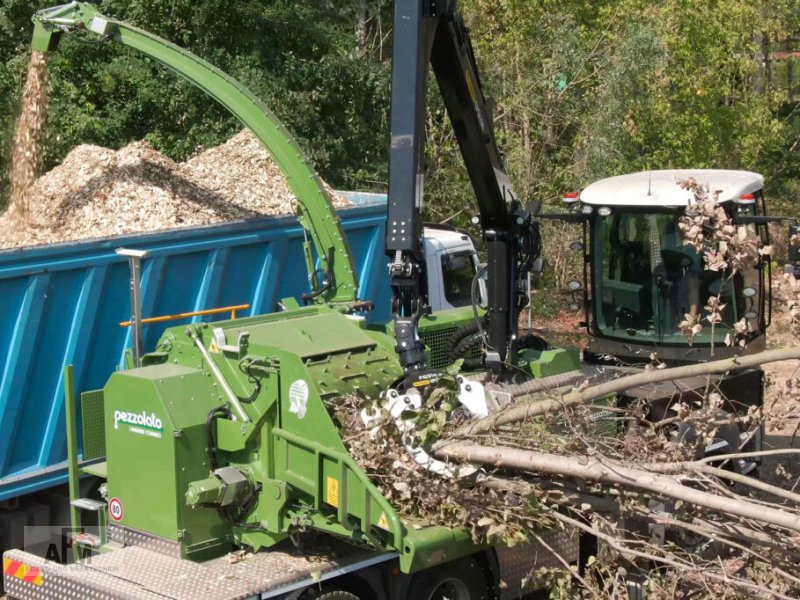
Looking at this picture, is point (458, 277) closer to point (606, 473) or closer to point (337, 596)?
point (337, 596)

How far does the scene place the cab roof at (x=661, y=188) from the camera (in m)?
8.75

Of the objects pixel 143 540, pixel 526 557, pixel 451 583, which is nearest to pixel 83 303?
pixel 143 540

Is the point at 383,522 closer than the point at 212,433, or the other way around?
the point at 383,522

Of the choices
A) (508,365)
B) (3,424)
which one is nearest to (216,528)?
(3,424)

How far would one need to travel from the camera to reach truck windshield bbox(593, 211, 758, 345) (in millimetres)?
8797

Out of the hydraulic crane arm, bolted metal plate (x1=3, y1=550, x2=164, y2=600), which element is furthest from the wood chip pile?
bolted metal plate (x1=3, y1=550, x2=164, y2=600)

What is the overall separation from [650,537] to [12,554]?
12.6 feet

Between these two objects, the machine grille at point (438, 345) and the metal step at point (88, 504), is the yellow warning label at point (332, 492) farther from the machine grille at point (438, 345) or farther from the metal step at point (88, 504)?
the machine grille at point (438, 345)

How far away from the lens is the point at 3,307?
7574 mm

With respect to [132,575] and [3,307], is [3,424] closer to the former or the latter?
[3,307]

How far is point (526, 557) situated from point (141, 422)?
Result: 8.33 ft

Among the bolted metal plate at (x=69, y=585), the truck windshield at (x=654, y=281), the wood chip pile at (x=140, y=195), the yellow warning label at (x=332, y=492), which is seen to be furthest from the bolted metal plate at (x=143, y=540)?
the truck windshield at (x=654, y=281)

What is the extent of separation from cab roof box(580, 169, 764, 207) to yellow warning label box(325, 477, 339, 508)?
11.8ft

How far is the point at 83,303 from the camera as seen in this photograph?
7980mm
